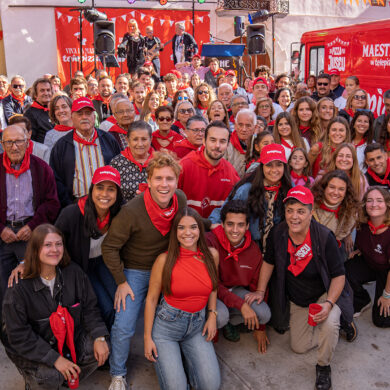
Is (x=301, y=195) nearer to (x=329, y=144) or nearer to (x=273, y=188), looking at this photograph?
(x=273, y=188)

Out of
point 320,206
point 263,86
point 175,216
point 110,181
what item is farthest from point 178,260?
point 263,86

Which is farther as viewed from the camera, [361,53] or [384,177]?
[361,53]

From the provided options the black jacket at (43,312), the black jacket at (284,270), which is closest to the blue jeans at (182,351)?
the black jacket at (43,312)

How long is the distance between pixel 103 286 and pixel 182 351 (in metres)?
0.85

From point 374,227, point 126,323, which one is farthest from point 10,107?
point 374,227

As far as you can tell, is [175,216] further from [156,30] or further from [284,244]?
[156,30]

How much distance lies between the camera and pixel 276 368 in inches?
130

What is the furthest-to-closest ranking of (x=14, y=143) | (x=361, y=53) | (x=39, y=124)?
(x=361, y=53) → (x=39, y=124) → (x=14, y=143)

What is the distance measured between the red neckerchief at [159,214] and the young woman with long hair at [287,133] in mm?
2245

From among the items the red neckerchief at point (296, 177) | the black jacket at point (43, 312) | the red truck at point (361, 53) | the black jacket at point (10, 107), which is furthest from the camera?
the red truck at point (361, 53)

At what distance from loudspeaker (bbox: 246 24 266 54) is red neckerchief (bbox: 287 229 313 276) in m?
10.3

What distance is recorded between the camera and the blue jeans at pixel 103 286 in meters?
3.40

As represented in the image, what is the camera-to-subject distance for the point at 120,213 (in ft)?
10.6

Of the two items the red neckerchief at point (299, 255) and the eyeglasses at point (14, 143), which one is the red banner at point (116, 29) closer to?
the eyeglasses at point (14, 143)
